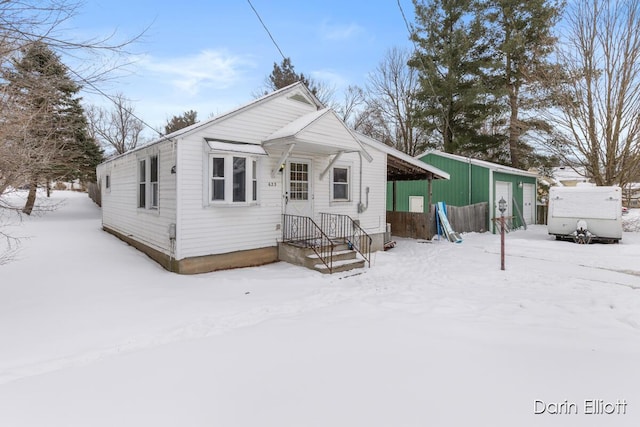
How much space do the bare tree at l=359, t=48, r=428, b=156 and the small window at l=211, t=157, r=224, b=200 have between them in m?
21.0

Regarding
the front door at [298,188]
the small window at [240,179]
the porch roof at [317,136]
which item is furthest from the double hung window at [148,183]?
the front door at [298,188]

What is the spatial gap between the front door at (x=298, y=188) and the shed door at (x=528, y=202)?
45.0 ft

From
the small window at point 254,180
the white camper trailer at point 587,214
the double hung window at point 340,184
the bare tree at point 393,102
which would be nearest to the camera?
the small window at point 254,180

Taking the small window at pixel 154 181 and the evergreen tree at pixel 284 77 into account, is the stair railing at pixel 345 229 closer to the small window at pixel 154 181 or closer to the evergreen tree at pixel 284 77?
the small window at pixel 154 181

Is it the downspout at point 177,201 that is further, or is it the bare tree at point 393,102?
the bare tree at point 393,102

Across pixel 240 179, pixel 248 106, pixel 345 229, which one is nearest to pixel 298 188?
pixel 240 179

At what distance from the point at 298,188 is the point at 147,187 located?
13.5 ft

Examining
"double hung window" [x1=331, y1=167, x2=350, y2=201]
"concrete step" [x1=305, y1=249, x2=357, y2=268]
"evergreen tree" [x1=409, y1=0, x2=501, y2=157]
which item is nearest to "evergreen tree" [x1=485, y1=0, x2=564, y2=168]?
"evergreen tree" [x1=409, y1=0, x2=501, y2=157]

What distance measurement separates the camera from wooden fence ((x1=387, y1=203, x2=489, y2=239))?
1361 cm

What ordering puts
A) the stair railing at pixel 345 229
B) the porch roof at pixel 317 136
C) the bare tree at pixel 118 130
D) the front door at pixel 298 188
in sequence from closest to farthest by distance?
the porch roof at pixel 317 136
the front door at pixel 298 188
the stair railing at pixel 345 229
the bare tree at pixel 118 130

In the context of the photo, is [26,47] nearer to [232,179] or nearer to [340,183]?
[232,179]

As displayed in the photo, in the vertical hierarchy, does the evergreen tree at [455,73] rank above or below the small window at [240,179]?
above

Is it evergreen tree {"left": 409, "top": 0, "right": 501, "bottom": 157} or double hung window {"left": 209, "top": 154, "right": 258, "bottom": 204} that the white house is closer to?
double hung window {"left": 209, "top": 154, "right": 258, "bottom": 204}

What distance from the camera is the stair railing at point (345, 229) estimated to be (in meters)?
9.73
